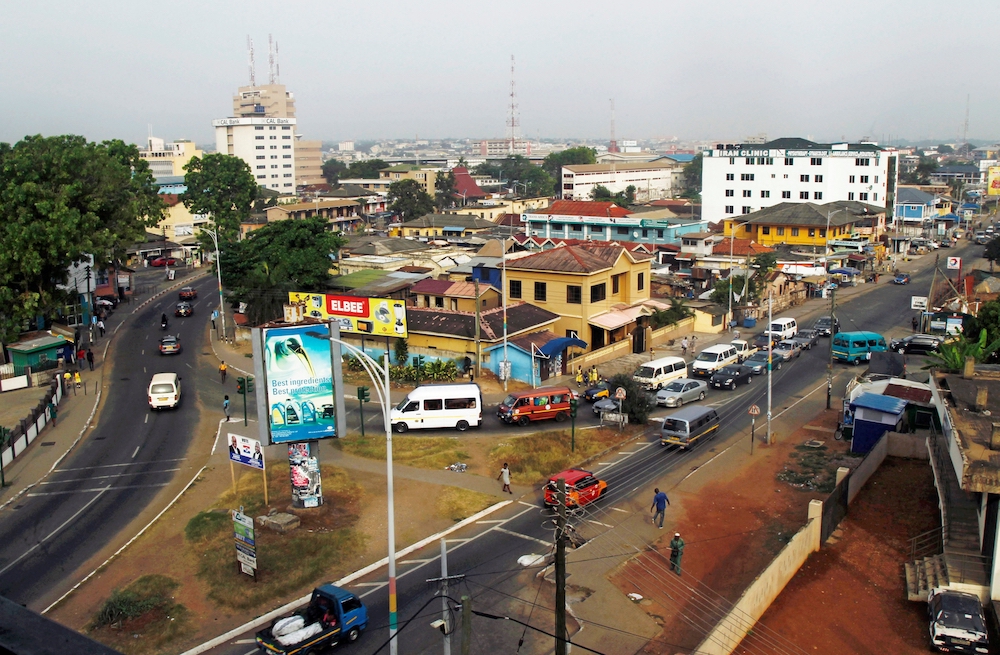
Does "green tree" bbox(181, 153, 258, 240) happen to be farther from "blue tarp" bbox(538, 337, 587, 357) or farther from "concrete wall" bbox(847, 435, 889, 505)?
"concrete wall" bbox(847, 435, 889, 505)

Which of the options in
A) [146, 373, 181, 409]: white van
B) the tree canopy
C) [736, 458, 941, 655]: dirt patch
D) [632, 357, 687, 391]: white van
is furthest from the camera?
A: the tree canopy

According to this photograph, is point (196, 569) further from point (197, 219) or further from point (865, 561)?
point (197, 219)

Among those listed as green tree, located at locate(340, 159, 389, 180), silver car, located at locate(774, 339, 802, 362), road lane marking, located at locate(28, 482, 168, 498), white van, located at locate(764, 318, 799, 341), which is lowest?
road lane marking, located at locate(28, 482, 168, 498)

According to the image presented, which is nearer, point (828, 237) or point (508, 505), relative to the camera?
point (508, 505)

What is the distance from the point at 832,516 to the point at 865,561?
1.95 metres

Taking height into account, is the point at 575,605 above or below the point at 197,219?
below

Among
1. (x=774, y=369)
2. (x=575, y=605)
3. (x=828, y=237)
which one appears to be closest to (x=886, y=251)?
(x=828, y=237)

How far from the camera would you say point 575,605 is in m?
20.1

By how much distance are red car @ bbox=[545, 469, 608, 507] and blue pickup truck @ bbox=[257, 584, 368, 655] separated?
8.23 meters

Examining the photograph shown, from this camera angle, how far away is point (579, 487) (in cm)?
2583

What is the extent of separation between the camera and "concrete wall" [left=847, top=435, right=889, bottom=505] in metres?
27.0

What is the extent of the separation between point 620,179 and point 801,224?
→ 81286 millimetres

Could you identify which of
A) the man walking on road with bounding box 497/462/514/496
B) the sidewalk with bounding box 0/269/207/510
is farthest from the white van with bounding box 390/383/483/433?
the sidewalk with bounding box 0/269/207/510

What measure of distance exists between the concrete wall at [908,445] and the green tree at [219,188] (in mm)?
67561
